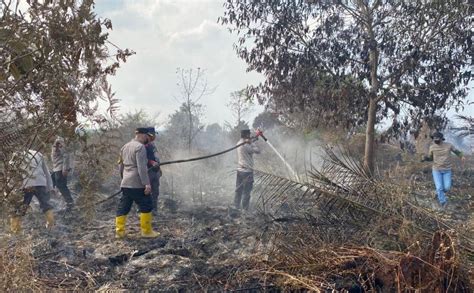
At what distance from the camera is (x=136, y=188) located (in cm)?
618

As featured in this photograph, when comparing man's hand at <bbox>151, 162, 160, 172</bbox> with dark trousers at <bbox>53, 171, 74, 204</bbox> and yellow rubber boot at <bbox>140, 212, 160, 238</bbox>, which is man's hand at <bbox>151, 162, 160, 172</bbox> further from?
dark trousers at <bbox>53, 171, 74, 204</bbox>

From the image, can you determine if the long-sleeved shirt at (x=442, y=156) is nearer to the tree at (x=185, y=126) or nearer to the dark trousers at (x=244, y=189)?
the dark trousers at (x=244, y=189)

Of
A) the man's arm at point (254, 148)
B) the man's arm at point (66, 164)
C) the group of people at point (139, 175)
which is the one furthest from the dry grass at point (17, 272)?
the man's arm at point (254, 148)

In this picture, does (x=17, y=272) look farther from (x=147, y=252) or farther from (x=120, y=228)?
(x=120, y=228)

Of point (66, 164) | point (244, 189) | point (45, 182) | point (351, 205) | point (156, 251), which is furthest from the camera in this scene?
point (244, 189)

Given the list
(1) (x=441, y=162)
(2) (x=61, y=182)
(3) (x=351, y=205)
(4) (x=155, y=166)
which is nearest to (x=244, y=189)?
(4) (x=155, y=166)

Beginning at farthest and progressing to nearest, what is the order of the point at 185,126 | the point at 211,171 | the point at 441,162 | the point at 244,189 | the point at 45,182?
the point at 185,126 → the point at 211,171 → the point at 244,189 → the point at 441,162 → the point at 45,182

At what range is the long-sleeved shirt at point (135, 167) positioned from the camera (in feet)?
20.1

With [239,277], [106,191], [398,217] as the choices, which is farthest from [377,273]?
[106,191]

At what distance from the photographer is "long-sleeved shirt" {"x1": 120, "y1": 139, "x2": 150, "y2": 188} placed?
612 centimetres

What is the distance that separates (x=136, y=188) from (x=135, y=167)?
30 cm

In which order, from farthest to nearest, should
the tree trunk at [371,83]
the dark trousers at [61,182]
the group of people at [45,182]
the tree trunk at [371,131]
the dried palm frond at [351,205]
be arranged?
1. the tree trunk at [371,131]
2. the tree trunk at [371,83]
3. the dark trousers at [61,182]
4. the group of people at [45,182]
5. the dried palm frond at [351,205]

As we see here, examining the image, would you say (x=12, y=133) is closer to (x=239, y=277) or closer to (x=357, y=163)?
(x=239, y=277)

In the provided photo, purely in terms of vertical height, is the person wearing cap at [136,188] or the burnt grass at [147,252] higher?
the person wearing cap at [136,188]
